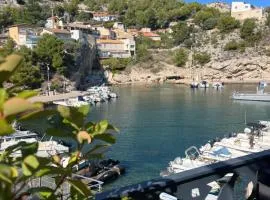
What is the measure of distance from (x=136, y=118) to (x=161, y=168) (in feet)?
48.6

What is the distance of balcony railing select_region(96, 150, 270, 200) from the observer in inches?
53.2

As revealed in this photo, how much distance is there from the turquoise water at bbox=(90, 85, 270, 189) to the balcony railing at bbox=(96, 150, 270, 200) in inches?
551

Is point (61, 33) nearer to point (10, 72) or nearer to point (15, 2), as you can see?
point (15, 2)

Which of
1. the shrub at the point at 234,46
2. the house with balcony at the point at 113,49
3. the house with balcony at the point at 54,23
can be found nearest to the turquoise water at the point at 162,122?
the house with balcony at the point at 54,23

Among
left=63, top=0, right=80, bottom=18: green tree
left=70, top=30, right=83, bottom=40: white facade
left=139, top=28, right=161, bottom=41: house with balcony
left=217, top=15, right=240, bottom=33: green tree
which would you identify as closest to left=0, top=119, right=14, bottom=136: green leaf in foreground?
left=70, top=30, right=83, bottom=40: white facade

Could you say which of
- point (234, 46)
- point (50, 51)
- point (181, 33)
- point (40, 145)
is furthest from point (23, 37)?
point (40, 145)

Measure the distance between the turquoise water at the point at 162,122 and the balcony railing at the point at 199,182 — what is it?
1400 centimetres

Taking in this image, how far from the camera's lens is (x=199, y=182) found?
5.25ft

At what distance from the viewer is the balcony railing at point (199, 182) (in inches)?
53.2

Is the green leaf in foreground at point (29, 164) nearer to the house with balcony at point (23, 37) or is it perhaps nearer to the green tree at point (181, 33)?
the house with balcony at point (23, 37)

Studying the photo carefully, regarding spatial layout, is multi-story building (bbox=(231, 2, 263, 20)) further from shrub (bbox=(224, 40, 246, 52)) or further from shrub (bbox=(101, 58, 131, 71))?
shrub (bbox=(101, 58, 131, 71))

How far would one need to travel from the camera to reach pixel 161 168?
57.7 ft

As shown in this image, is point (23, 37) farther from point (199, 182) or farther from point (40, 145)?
point (199, 182)

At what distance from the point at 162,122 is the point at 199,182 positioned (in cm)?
2882
